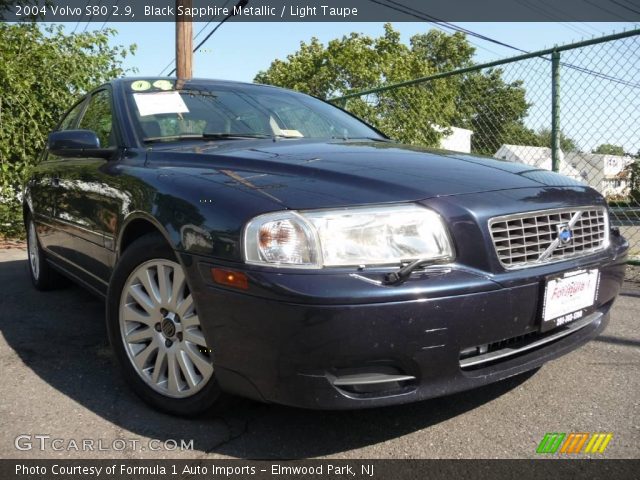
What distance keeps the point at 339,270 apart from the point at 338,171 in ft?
1.68

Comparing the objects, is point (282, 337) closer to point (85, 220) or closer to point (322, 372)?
point (322, 372)

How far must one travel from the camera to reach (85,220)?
3.12 metres

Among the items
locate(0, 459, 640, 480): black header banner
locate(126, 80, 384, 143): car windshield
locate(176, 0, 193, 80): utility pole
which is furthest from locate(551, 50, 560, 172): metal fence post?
locate(176, 0, 193, 80): utility pole

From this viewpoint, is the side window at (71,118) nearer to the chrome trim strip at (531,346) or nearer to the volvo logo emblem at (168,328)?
the volvo logo emblem at (168,328)

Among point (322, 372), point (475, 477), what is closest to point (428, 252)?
point (322, 372)

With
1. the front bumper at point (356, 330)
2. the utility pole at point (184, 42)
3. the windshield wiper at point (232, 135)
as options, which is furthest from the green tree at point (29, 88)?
the front bumper at point (356, 330)

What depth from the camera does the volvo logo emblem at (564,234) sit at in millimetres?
2191

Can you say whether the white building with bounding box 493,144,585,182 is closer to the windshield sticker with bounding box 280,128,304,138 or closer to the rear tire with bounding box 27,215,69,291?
the windshield sticker with bounding box 280,128,304,138

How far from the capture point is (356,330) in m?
1.74

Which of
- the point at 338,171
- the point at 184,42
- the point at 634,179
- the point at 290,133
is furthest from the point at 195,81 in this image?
the point at 184,42

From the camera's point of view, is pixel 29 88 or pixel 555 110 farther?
pixel 29 88

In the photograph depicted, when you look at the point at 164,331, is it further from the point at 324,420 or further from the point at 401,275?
the point at 401,275

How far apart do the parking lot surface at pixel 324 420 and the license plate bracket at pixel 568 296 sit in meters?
0.42

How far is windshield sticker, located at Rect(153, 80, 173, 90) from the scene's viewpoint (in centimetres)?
327
